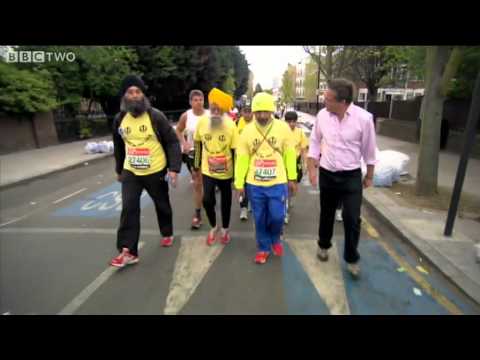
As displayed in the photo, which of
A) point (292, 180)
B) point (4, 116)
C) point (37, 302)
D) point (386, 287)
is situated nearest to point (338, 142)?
point (292, 180)

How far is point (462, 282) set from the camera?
3.05 meters

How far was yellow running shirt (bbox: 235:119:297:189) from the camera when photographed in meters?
3.31

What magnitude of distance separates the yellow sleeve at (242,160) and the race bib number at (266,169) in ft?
0.50

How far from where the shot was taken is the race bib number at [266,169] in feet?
10.9

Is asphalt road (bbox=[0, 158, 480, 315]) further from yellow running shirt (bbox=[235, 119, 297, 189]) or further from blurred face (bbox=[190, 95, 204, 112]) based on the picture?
blurred face (bbox=[190, 95, 204, 112])

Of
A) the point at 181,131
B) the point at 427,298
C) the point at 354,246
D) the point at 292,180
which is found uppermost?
the point at 181,131

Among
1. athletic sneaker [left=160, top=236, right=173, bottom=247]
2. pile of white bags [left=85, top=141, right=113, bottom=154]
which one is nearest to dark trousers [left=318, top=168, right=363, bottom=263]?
athletic sneaker [left=160, top=236, right=173, bottom=247]

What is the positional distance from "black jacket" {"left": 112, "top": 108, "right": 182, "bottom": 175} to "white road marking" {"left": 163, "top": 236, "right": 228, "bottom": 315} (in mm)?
1090

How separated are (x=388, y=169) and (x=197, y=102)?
4517 mm

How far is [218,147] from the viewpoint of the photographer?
3.82 metres

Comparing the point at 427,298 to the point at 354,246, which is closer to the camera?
the point at 427,298

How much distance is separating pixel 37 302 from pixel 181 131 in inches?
123
